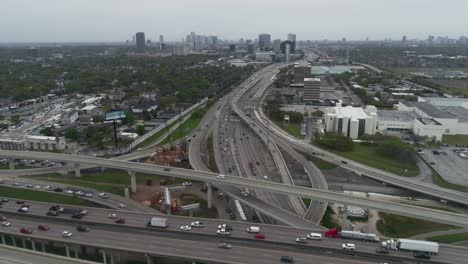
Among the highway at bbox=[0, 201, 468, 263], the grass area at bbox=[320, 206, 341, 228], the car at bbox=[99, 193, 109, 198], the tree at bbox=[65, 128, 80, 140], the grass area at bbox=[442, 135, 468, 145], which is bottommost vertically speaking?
the grass area at bbox=[320, 206, 341, 228]

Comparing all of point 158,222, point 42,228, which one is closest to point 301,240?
point 158,222

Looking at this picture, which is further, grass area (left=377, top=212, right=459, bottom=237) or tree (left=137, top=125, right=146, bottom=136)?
tree (left=137, top=125, right=146, bottom=136)

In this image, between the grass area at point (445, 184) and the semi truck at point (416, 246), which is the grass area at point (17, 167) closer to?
the semi truck at point (416, 246)

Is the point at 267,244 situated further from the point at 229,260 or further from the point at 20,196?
the point at 20,196

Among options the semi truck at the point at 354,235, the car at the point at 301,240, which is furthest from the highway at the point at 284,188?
the car at the point at 301,240

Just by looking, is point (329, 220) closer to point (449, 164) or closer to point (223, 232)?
point (223, 232)

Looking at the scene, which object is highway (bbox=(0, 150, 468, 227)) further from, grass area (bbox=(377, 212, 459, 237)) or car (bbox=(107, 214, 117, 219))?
car (bbox=(107, 214, 117, 219))

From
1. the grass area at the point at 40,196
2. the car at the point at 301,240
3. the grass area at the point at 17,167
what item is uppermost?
the car at the point at 301,240

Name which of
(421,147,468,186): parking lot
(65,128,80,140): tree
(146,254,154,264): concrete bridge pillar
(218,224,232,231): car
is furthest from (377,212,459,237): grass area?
(65,128,80,140): tree
